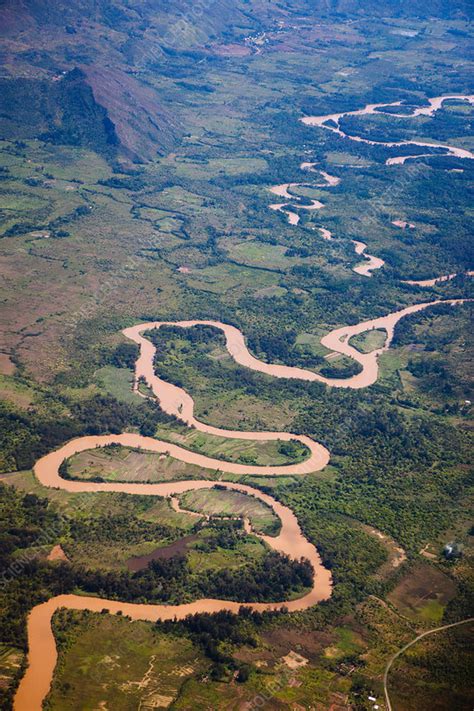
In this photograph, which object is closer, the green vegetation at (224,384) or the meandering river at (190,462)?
the green vegetation at (224,384)

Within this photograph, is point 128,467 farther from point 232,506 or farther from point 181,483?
point 232,506

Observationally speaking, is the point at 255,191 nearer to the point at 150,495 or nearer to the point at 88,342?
the point at 88,342

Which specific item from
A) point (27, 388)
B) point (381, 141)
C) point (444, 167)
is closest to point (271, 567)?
point (27, 388)

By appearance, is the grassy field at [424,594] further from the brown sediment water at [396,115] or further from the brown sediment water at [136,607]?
the brown sediment water at [396,115]

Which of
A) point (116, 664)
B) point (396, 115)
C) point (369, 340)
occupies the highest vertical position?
point (396, 115)

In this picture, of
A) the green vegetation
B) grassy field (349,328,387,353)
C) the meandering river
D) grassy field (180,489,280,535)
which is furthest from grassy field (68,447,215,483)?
grassy field (349,328,387,353)

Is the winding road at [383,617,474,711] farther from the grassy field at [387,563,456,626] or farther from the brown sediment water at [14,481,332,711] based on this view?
the brown sediment water at [14,481,332,711]

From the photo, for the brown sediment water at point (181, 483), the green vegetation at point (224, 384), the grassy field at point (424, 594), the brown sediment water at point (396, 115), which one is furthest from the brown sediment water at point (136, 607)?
the brown sediment water at point (396, 115)

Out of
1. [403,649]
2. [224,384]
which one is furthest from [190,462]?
[403,649]

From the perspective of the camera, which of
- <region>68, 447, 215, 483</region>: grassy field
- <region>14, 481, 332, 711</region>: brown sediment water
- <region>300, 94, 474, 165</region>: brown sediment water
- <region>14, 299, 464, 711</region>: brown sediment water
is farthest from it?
<region>300, 94, 474, 165</region>: brown sediment water
